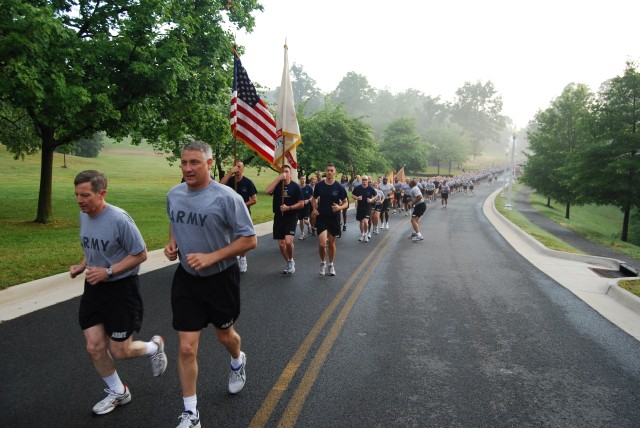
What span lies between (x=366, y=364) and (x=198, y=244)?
232 centimetres

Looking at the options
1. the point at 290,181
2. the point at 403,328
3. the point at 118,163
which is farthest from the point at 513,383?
the point at 118,163

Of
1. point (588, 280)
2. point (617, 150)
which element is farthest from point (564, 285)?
point (617, 150)

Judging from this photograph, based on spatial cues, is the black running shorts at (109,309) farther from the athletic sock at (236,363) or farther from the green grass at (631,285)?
the green grass at (631,285)

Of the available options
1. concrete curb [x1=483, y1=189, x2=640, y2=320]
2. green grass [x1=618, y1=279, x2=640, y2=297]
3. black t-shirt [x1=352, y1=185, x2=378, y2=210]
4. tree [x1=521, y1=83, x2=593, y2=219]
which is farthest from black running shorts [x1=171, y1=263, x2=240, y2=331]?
tree [x1=521, y1=83, x2=593, y2=219]

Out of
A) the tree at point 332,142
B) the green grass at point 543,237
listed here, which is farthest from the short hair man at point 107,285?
the tree at point 332,142

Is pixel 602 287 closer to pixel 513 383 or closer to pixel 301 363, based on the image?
pixel 513 383

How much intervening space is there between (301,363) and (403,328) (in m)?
1.81

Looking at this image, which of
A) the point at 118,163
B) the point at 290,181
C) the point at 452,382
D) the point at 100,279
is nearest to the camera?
the point at 100,279

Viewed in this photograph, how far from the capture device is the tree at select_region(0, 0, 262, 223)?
10.3 meters

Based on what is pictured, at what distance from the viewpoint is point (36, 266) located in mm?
8219

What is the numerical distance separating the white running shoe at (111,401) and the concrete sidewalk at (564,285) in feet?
9.84

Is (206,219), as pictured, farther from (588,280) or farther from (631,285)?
(588,280)

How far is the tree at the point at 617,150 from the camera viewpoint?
22422 mm

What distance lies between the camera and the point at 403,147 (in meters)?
73.8
